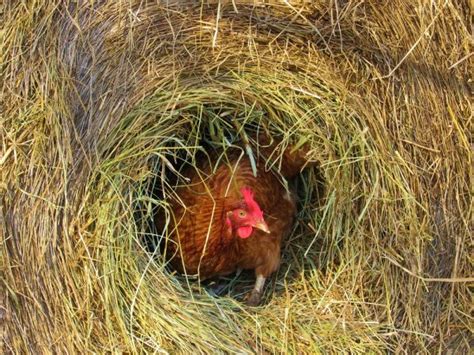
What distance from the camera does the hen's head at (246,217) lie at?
85.0 inches

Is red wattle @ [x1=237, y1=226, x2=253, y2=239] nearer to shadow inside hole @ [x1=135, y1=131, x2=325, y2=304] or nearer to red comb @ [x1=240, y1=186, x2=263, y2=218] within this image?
red comb @ [x1=240, y1=186, x2=263, y2=218]

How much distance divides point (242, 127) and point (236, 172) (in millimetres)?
210

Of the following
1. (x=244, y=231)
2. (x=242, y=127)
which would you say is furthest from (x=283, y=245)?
(x=242, y=127)

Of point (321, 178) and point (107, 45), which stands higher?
point (107, 45)

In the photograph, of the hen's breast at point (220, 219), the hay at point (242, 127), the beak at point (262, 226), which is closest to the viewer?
the hay at point (242, 127)

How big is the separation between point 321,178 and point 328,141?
289 mm

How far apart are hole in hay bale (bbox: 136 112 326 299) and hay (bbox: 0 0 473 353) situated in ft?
0.18

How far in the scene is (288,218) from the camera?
7.71ft

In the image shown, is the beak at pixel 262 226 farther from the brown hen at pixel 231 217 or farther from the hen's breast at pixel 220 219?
the hen's breast at pixel 220 219

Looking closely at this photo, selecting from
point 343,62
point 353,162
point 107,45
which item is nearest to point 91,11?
point 107,45

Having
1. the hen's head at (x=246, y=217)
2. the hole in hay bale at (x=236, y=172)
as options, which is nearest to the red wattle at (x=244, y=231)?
the hen's head at (x=246, y=217)

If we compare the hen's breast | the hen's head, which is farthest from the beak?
the hen's breast

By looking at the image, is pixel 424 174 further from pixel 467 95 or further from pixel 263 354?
pixel 263 354

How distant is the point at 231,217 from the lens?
2.22 m
